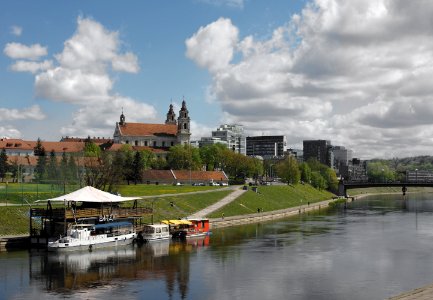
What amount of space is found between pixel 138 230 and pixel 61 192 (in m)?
26.4

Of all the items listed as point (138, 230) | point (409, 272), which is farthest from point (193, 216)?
point (409, 272)

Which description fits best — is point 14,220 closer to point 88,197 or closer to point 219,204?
point 88,197

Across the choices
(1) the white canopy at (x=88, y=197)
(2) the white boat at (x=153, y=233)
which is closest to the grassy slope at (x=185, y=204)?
(1) the white canopy at (x=88, y=197)

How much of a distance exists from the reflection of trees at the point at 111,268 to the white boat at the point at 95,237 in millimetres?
1429

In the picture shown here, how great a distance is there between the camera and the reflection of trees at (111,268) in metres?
52.9

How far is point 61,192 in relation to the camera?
105 metres

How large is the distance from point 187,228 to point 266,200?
219ft

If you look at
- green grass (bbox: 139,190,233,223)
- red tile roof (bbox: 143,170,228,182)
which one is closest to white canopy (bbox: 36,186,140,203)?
green grass (bbox: 139,190,233,223)

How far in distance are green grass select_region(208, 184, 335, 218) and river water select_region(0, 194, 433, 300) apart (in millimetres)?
35976

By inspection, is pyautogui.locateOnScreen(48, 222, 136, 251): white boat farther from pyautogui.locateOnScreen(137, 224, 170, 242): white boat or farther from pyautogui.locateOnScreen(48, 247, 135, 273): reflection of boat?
pyautogui.locateOnScreen(137, 224, 170, 242): white boat

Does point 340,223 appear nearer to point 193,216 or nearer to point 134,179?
point 193,216

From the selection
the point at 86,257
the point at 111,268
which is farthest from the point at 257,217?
the point at 111,268

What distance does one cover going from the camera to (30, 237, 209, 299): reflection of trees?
52.9 meters

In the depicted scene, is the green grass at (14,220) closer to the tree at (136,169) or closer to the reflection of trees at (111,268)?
the reflection of trees at (111,268)
